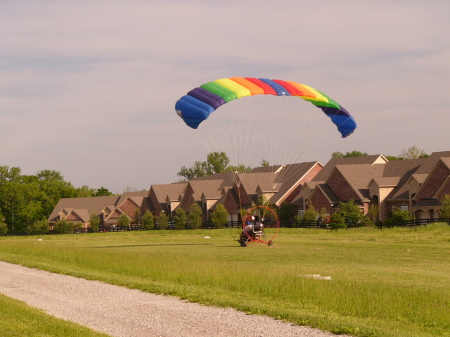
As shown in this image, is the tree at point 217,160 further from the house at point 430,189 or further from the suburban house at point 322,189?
the house at point 430,189

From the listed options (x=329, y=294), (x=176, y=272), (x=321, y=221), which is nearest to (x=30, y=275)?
(x=176, y=272)

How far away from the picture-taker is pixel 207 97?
31.4 m

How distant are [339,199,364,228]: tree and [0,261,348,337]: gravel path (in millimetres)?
43735

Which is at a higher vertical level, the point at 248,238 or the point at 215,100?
the point at 215,100

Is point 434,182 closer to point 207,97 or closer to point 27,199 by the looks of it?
point 207,97

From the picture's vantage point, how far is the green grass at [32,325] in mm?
12078

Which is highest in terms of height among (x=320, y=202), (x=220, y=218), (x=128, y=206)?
(x=128, y=206)

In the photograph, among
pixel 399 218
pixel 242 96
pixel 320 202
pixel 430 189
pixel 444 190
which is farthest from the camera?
pixel 320 202

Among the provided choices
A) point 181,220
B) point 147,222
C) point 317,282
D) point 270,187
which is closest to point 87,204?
point 147,222

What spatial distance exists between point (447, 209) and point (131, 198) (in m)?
63.4

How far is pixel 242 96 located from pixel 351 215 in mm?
33412

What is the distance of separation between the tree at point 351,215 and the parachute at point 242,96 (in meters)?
27.8

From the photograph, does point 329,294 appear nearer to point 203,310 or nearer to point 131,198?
point 203,310

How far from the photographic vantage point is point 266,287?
680 inches
